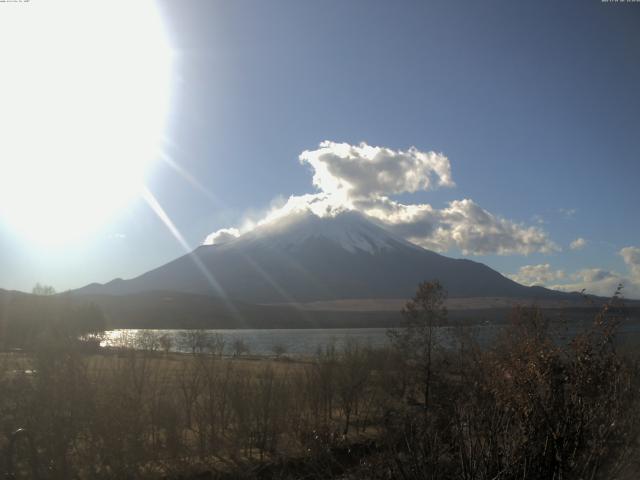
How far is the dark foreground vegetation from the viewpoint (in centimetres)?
637

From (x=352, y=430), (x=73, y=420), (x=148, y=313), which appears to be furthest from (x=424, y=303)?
(x=148, y=313)

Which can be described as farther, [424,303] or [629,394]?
[424,303]

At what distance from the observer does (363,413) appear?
28.6 metres

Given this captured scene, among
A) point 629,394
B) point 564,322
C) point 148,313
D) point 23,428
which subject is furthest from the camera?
point 148,313

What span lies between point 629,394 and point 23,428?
45.0 feet

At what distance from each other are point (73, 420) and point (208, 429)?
10222mm

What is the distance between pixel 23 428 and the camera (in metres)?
13.5

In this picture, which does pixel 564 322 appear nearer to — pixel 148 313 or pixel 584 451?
pixel 584 451

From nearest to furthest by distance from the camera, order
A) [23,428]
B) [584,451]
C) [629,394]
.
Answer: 1. [584,451]
2. [629,394]
3. [23,428]

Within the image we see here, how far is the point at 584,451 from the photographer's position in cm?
636

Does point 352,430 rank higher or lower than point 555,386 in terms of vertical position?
lower

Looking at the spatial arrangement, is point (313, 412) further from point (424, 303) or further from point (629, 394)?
point (629, 394)

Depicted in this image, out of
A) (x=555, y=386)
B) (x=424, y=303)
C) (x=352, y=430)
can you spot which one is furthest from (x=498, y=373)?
(x=424, y=303)

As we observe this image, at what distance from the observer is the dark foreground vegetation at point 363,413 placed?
20.9ft
